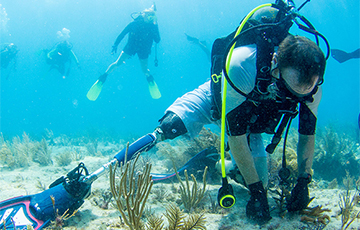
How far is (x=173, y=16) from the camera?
6812 cm

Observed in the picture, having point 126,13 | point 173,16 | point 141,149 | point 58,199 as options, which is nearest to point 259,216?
point 141,149

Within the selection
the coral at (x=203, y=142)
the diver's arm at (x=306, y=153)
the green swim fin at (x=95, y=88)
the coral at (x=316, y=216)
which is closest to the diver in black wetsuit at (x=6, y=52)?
the green swim fin at (x=95, y=88)

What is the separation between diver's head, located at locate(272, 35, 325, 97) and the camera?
1.54 meters

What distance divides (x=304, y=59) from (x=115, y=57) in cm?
8133

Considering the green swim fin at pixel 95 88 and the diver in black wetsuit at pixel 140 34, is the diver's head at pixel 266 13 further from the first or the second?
the green swim fin at pixel 95 88

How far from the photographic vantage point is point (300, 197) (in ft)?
6.73

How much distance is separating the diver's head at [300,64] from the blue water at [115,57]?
51439 mm

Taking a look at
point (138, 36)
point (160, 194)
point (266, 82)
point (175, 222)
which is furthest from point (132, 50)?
point (175, 222)

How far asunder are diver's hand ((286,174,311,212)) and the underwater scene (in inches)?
2.8

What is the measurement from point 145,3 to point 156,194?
238 ft

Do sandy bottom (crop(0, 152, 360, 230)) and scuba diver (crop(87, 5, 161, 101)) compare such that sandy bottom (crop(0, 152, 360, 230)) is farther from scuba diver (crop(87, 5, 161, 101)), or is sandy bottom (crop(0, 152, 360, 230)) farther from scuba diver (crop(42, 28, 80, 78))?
scuba diver (crop(42, 28, 80, 78))

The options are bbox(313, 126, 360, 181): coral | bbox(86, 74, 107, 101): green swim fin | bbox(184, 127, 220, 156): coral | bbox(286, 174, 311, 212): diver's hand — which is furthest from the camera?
bbox(86, 74, 107, 101): green swim fin

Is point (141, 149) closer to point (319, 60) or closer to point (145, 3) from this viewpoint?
Answer: point (319, 60)

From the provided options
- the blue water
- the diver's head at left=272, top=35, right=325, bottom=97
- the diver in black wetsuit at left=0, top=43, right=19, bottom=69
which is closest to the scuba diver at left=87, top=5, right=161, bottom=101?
the diver's head at left=272, top=35, right=325, bottom=97
